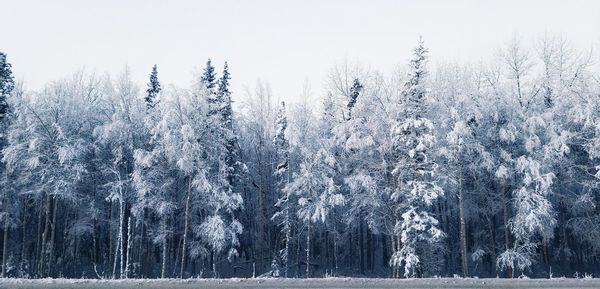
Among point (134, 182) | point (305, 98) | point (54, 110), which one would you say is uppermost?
point (305, 98)

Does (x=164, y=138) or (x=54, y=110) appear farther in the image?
(x=54, y=110)

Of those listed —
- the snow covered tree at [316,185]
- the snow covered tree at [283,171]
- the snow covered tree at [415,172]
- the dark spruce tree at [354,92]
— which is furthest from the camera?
the snow covered tree at [283,171]

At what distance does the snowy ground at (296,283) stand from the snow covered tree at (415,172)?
24.1ft

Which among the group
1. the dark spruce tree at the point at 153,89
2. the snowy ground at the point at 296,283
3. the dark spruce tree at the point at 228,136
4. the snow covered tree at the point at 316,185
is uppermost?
the dark spruce tree at the point at 153,89

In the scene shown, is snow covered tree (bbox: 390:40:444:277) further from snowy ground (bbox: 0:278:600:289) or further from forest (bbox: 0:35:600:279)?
snowy ground (bbox: 0:278:600:289)

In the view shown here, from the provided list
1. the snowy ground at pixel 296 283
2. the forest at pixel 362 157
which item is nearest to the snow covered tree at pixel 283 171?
the forest at pixel 362 157

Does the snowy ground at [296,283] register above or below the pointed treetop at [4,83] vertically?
below

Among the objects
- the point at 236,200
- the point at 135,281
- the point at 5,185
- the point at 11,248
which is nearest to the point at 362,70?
the point at 236,200

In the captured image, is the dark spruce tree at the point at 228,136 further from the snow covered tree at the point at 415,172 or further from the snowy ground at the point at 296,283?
the snowy ground at the point at 296,283

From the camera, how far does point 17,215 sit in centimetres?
3009

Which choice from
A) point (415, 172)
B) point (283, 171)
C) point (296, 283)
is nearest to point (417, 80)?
point (415, 172)

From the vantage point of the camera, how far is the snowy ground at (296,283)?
50.9ft

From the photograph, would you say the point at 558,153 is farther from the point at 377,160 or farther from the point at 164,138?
the point at 164,138

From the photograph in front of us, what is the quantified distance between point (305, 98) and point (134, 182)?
45.8 feet
